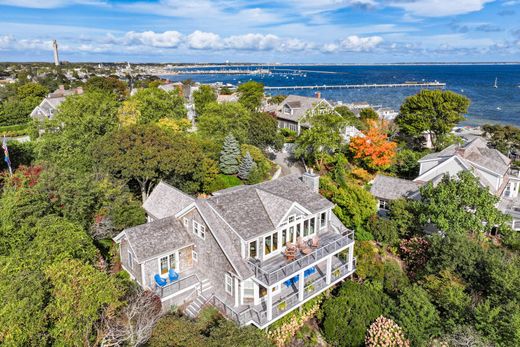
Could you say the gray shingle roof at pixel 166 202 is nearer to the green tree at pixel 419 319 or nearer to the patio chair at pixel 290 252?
the patio chair at pixel 290 252

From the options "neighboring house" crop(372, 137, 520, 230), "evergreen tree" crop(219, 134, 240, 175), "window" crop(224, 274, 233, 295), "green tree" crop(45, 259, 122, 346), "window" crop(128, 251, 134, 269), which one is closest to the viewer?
"green tree" crop(45, 259, 122, 346)

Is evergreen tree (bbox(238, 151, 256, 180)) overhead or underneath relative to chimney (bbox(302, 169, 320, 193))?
underneath

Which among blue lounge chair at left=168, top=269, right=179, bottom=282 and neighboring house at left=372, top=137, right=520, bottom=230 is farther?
neighboring house at left=372, top=137, right=520, bottom=230

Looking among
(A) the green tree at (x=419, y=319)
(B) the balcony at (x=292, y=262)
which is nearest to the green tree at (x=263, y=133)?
(B) the balcony at (x=292, y=262)

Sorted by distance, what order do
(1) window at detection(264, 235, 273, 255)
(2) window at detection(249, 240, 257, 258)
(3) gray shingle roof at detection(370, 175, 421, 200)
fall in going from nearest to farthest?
(2) window at detection(249, 240, 257, 258) → (1) window at detection(264, 235, 273, 255) → (3) gray shingle roof at detection(370, 175, 421, 200)

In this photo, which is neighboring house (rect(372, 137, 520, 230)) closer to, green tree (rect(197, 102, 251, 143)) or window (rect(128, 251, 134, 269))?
green tree (rect(197, 102, 251, 143))

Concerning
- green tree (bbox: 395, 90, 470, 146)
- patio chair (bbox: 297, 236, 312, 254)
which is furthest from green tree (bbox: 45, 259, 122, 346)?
green tree (bbox: 395, 90, 470, 146)
